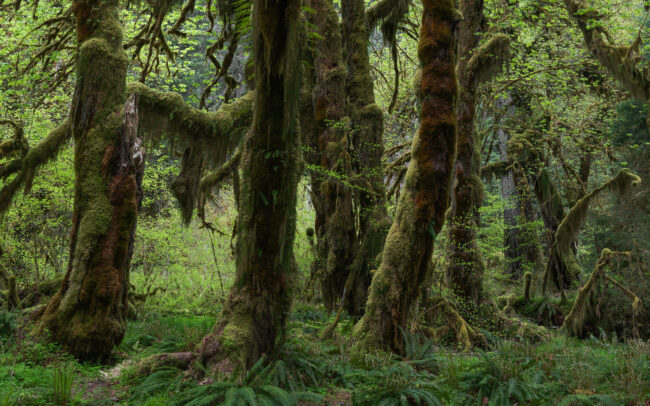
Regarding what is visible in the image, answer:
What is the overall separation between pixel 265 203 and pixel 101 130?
3.09m

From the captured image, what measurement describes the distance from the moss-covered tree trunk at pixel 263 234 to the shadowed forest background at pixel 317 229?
23 mm

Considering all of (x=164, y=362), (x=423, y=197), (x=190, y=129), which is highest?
(x=190, y=129)

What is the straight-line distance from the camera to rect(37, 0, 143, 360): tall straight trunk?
5684mm

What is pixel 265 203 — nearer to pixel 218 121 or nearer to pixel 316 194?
pixel 218 121

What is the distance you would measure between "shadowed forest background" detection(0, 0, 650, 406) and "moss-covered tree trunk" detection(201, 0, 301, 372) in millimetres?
23

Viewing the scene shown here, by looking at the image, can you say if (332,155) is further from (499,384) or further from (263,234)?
(499,384)

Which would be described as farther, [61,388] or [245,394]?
[61,388]

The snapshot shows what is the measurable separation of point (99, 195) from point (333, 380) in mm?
3989

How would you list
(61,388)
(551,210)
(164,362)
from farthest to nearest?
(551,210)
(164,362)
(61,388)

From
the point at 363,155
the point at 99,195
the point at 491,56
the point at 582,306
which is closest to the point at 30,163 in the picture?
the point at 99,195

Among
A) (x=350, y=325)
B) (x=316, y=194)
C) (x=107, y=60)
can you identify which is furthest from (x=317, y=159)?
(x=107, y=60)

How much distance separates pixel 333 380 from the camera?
4.90 meters

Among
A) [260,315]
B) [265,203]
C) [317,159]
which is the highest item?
[317,159]

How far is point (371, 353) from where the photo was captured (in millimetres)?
5695
